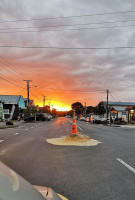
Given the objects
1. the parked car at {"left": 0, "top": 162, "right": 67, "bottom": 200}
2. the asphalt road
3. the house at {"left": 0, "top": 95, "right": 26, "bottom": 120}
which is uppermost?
the house at {"left": 0, "top": 95, "right": 26, "bottom": 120}

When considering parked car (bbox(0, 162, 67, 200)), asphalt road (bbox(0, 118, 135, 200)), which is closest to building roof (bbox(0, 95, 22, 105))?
asphalt road (bbox(0, 118, 135, 200))

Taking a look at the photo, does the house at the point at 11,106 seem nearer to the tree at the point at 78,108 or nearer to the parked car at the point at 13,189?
the parked car at the point at 13,189

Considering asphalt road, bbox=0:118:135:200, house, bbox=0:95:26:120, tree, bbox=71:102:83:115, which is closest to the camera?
asphalt road, bbox=0:118:135:200

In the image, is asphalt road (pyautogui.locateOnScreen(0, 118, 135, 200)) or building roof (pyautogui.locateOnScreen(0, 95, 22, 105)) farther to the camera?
building roof (pyautogui.locateOnScreen(0, 95, 22, 105))

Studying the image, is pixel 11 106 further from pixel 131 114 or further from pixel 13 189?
pixel 13 189

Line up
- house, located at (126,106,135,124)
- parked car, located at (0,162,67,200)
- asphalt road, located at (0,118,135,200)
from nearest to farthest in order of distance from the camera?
parked car, located at (0,162,67,200), asphalt road, located at (0,118,135,200), house, located at (126,106,135,124)

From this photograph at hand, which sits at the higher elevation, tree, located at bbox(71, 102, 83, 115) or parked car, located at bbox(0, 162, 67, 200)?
tree, located at bbox(71, 102, 83, 115)

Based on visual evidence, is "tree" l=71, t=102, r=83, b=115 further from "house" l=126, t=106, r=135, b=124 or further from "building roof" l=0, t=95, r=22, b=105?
"house" l=126, t=106, r=135, b=124

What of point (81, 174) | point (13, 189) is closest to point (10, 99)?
point (81, 174)

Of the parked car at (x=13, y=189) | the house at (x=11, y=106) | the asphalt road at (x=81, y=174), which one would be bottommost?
the asphalt road at (x=81, y=174)

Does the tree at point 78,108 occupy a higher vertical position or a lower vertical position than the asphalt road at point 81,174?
higher

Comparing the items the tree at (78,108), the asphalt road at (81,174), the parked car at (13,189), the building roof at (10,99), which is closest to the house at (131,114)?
the building roof at (10,99)

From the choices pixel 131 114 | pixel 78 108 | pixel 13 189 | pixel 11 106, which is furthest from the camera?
pixel 78 108

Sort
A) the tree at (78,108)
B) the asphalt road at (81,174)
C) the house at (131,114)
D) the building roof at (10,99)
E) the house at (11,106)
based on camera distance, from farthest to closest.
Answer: the tree at (78,108) < the building roof at (10,99) < the house at (11,106) < the house at (131,114) < the asphalt road at (81,174)
